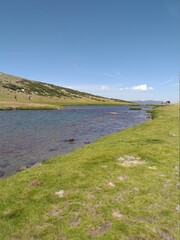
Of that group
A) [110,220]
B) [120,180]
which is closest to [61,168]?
[120,180]

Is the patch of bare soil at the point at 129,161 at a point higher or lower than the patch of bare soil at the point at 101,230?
higher

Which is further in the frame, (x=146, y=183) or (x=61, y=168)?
(x=61, y=168)

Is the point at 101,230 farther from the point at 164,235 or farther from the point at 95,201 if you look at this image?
the point at 164,235

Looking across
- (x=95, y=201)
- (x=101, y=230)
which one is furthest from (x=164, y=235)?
(x=95, y=201)

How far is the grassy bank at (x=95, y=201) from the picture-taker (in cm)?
1214

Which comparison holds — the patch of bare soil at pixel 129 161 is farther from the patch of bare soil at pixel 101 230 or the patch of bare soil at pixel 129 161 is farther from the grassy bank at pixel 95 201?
the patch of bare soil at pixel 101 230

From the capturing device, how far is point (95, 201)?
15.0m

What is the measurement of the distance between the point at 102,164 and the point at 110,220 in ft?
29.5

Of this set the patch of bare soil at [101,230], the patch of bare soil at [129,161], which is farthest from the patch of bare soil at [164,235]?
the patch of bare soil at [129,161]

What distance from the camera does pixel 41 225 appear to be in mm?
12703

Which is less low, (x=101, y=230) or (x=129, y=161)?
(x=129, y=161)

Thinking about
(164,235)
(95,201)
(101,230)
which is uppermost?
(95,201)

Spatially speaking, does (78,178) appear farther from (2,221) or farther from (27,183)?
(2,221)

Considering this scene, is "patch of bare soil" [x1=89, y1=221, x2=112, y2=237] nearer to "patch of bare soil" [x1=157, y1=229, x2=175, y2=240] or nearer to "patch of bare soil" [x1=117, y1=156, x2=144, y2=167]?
"patch of bare soil" [x1=157, y1=229, x2=175, y2=240]
